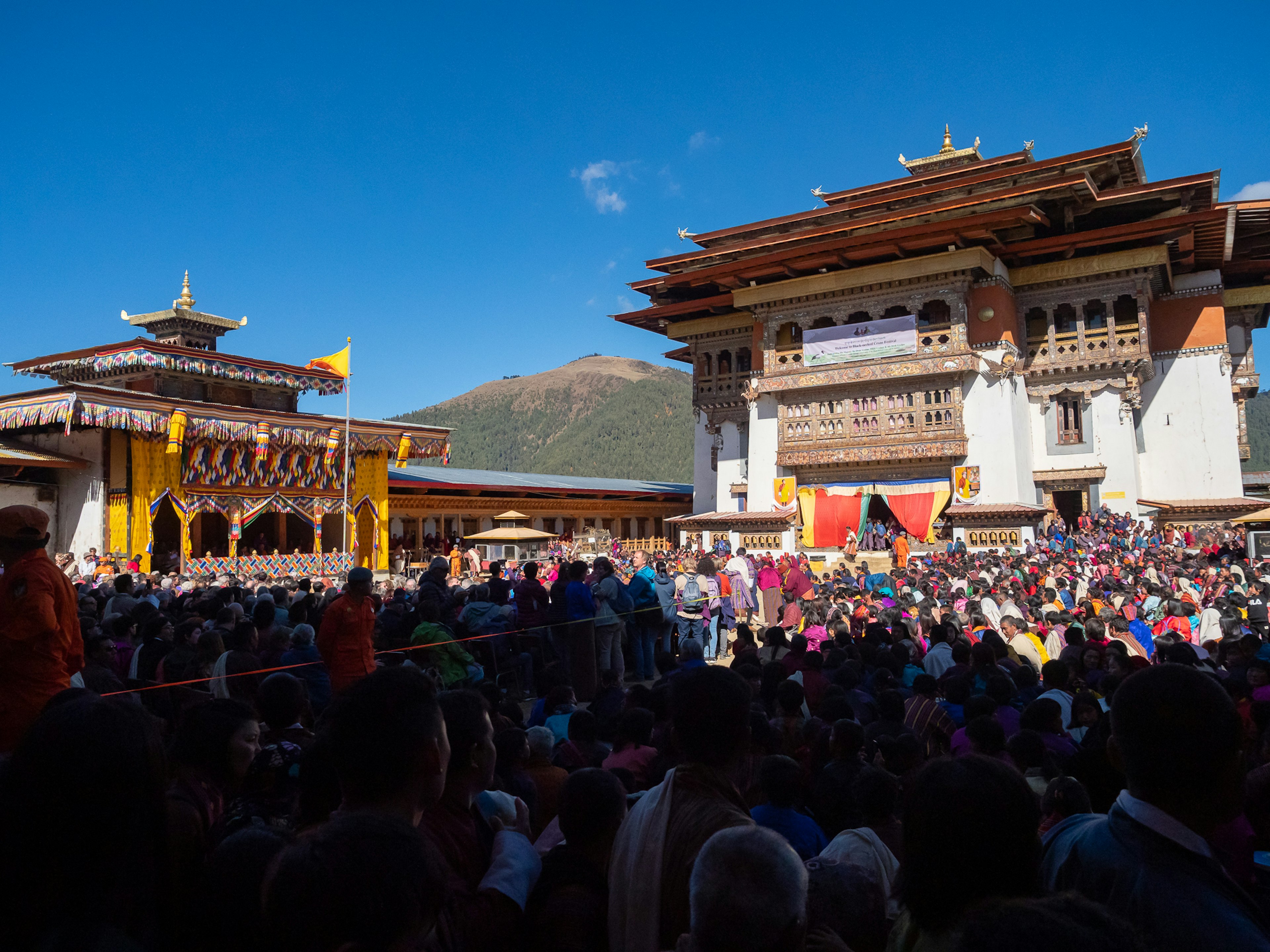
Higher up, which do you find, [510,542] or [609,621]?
[510,542]

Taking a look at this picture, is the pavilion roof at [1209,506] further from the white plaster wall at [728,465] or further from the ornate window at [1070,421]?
the white plaster wall at [728,465]

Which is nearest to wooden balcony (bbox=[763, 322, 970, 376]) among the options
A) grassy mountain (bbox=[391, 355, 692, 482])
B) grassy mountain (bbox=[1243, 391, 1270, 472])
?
grassy mountain (bbox=[1243, 391, 1270, 472])

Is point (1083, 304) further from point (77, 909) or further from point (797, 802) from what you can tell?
point (77, 909)

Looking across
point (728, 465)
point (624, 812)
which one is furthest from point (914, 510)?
point (624, 812)

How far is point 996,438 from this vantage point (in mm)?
24688

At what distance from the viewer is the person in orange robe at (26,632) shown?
12.6 ft

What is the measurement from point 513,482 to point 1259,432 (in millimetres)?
104017

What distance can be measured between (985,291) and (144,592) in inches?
942

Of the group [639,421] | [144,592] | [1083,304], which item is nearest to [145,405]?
[144,592]

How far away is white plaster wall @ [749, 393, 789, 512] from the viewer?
1130 inches

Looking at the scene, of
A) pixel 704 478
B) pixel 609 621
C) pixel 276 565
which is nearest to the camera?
pixel 609 621

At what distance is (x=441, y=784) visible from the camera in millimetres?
2275

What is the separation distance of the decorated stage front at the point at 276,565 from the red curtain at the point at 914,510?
17.0 m

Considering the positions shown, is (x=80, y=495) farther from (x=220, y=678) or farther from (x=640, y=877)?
(x=640, y=877)
